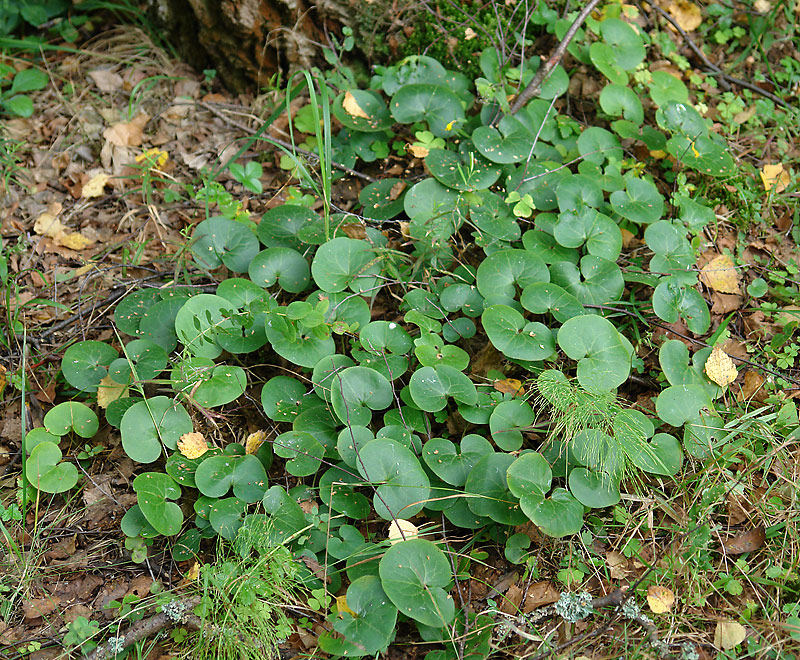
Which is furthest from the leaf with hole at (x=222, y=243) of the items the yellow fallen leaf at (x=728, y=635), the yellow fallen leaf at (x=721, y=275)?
the yellow fallen leaf at (x=728, y=635)

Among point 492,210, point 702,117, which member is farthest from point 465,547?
point 702,117

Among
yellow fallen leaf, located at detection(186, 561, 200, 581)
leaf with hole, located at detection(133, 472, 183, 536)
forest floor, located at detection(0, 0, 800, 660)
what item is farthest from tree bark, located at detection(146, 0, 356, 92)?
yellow fallen leaf, located at detection(186, 561, 200, 581)

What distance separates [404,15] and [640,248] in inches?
62.8

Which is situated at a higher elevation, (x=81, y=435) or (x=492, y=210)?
(x=492, y=210)

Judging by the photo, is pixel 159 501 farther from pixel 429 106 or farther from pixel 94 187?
pixel 429 106

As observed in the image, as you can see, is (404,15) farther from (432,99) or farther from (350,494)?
(350,494)

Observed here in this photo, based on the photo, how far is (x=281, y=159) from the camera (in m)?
2.90

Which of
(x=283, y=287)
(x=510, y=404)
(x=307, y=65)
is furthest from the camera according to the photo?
(x=307, y=65)

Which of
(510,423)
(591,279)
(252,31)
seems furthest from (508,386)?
(252,31)

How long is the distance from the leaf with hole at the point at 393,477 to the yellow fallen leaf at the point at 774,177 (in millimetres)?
2074

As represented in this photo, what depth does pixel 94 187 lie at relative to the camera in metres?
2.92

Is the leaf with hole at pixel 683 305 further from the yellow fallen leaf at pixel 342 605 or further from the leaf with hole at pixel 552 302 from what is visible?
the yellow fallen leaf at pixel 342 605

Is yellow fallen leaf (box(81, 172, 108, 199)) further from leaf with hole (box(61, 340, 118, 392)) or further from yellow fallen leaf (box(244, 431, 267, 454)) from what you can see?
yellow fallen leaf (box(244, 431, 267, 454))

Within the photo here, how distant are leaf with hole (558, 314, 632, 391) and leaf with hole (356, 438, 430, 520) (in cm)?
64
